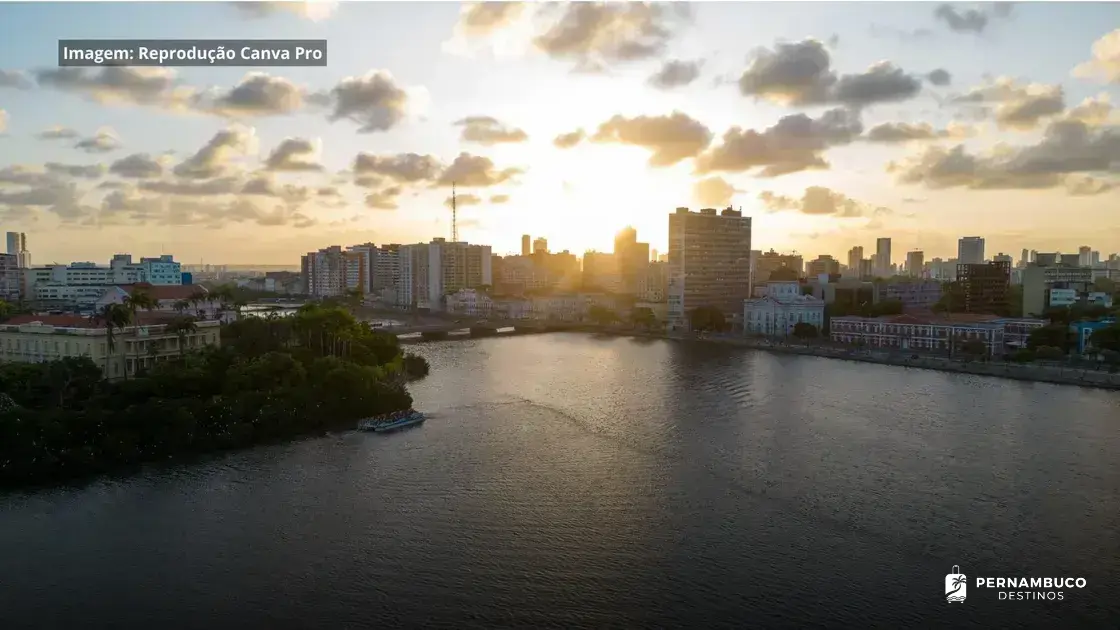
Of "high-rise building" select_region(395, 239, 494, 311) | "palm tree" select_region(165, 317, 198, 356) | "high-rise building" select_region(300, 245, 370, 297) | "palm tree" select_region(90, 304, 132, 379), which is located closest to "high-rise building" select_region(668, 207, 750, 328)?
"high-rise building" select_region(395, 239, 494, 311)

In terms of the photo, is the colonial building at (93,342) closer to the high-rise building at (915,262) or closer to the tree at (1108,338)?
the tree at (1108,338)

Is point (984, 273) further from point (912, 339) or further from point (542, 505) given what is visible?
point (542, 505)

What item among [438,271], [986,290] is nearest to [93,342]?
[986,290]

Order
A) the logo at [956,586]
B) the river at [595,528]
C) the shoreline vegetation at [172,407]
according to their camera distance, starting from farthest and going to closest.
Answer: the shoreline vegetation at [172,407] → the logo at [956,586] → the river at [595,528]

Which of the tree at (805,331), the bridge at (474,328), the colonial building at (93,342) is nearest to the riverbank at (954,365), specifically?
the bridge at (474,328)

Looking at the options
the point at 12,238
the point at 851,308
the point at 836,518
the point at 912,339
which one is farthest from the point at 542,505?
the point at 12,238

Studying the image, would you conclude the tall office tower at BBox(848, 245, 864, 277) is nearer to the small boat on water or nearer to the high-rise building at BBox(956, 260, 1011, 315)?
the high-rise building at BBox(956, 260, 1011, 315)

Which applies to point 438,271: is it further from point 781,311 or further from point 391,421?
point 391,421
